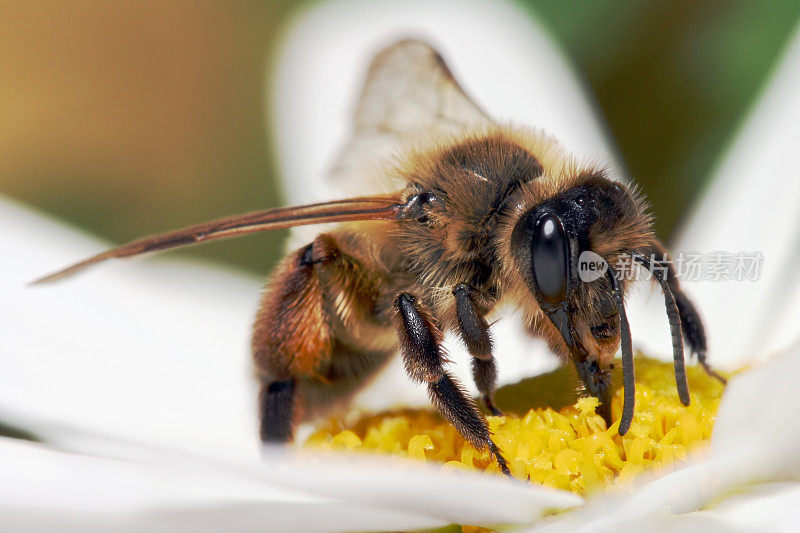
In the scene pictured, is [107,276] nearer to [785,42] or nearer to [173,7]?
[173,7]

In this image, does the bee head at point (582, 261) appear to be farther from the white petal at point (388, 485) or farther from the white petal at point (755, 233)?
the white petal at point (755, 233)

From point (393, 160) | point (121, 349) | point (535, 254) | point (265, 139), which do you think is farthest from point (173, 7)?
point (535, 254)

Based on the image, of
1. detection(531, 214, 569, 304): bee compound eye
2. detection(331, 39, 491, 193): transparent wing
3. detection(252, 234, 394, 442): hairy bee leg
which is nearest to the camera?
detection(531, 214, 569, 304): bee compound eye

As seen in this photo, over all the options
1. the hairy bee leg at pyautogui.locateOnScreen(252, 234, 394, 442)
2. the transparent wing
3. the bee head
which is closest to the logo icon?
the bee head

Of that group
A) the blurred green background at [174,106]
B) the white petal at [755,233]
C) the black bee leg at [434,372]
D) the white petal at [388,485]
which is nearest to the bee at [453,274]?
the black bee leg at [434,372]

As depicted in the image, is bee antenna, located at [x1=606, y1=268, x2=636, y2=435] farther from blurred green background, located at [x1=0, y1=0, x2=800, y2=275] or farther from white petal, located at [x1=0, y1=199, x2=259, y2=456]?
blurred green background, located at [x1=0, y1=0, x2=800, y2=275]

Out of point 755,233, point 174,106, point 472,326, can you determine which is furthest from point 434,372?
point 174,106
